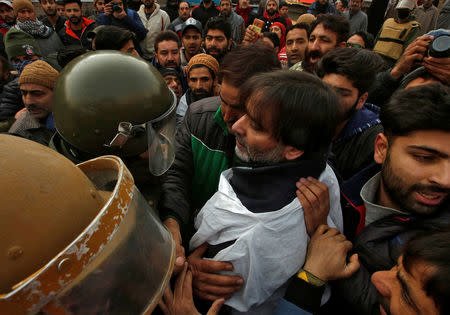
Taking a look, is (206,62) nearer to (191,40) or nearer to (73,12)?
(191,40)

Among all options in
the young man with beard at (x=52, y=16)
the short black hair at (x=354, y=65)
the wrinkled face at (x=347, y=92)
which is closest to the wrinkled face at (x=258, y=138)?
the wrinkled face at (x=347, y=92)

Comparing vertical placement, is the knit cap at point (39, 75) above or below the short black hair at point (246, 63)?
below

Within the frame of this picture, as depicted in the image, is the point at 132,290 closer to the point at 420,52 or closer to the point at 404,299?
the point at 404,299

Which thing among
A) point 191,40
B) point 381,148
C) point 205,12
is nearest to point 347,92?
point 381,148

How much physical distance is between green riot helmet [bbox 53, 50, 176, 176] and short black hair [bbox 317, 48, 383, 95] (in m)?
1.52

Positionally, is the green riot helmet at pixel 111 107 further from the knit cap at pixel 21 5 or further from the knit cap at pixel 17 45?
the knit cap at pixel 21 5

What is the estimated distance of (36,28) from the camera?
507 cm

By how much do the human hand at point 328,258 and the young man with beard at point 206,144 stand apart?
29.6 inches

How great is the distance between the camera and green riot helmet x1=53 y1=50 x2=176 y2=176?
1394mm

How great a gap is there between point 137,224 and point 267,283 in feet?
2.11

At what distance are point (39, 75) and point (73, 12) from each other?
3935 mm

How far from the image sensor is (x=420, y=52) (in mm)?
2596

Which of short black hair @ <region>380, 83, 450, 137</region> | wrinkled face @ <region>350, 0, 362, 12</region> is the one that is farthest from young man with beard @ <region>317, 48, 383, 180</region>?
wrinkled face @ <region>350, 0, 362, 12</region>

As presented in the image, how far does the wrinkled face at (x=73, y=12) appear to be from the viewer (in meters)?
5.25
